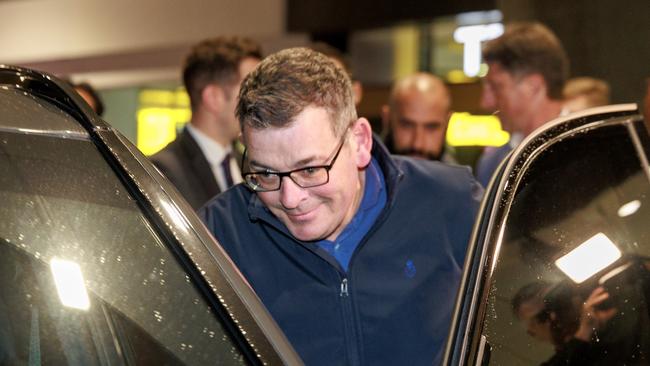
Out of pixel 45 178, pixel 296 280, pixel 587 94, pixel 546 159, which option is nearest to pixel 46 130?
pixel 45 178

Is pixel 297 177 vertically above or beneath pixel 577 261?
above

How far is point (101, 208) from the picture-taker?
187 centimetres

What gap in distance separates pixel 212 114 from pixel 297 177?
2.81 metres

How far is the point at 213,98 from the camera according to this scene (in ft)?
17.1

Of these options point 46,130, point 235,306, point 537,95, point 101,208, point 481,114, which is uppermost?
point 481,114

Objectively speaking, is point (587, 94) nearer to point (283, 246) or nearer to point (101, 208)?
point (283, 246)

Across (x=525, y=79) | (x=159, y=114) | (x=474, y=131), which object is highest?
(x=159, y=114)

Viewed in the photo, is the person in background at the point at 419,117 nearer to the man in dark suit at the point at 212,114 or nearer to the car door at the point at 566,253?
the man in dark suit at the point at 212,114

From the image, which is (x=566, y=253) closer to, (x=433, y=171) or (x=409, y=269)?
(x=409, y=269)

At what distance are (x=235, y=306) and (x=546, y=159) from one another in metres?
0.93

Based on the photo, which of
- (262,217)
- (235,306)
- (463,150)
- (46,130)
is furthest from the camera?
(463,150)

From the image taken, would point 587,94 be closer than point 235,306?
No

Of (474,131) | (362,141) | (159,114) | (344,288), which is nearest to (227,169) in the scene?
(362,141)

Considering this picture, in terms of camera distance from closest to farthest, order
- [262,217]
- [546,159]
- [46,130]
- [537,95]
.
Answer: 1. [46,130]
2. [546,159]
3. [262,217]
4. [537,95]
